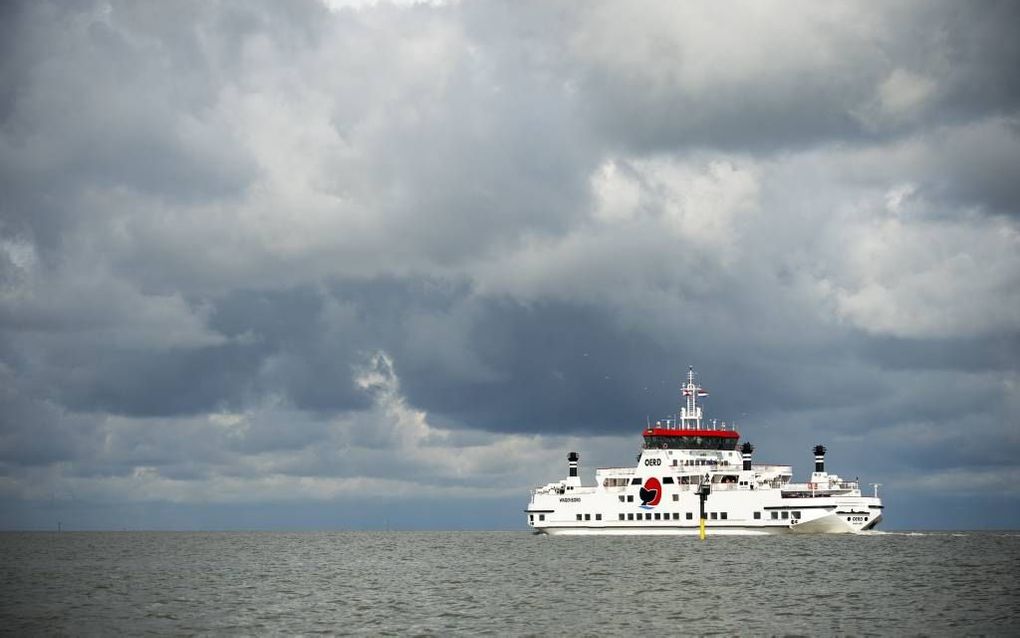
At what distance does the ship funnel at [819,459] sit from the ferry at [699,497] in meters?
0.10

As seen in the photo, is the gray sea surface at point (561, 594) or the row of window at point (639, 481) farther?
the row of window at point (639, 481)

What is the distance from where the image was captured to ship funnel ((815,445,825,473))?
10516 centimetres

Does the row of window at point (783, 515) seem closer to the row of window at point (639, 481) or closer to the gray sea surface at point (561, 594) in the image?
the gray sea surface at point (561, 594)

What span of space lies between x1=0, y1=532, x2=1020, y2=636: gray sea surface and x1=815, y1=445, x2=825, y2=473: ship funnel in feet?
27.3

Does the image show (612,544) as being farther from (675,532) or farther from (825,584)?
(825,584)

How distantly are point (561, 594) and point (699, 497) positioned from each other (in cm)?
4970

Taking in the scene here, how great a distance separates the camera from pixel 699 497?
108 meters

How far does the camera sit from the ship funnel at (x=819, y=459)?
10516cm

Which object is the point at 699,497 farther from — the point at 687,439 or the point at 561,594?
the point at 561,594

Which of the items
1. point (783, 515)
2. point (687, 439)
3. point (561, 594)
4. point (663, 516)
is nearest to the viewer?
point (561, 594)

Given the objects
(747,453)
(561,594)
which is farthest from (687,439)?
(561,594)

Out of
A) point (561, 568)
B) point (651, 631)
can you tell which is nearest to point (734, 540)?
point (561, 568)

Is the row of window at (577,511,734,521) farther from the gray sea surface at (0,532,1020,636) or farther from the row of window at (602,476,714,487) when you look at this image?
the gray sea surface at (0,532,1020,636)

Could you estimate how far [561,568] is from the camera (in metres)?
78.8
